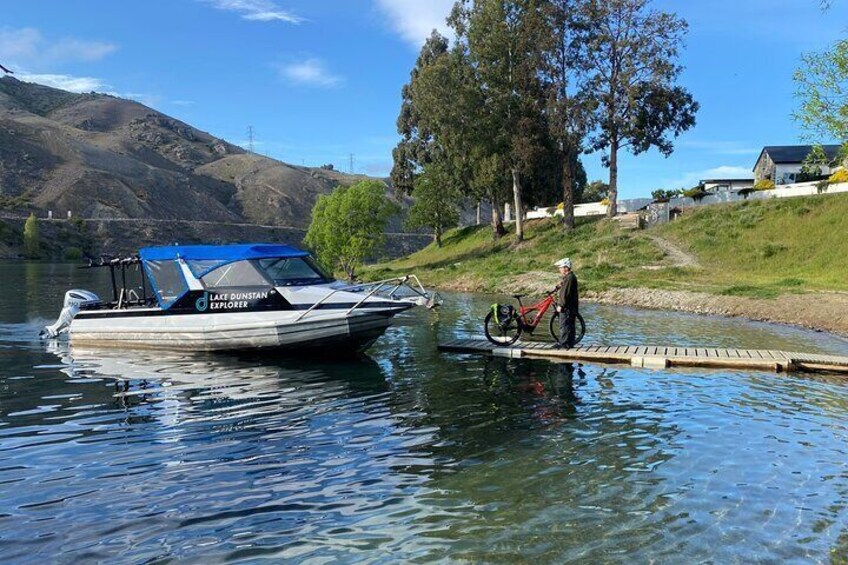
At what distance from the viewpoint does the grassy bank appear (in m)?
37.9

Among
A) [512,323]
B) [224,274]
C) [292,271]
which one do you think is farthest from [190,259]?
[512,323]

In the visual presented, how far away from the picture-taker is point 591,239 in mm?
56844

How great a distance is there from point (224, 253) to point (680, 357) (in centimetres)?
1382

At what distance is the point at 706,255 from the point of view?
45.7 m

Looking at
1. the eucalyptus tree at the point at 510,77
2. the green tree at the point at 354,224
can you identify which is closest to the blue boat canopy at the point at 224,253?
the eucalyptus tree at the point at 510,77

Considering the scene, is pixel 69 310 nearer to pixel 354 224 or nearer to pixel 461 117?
pixel 461 117

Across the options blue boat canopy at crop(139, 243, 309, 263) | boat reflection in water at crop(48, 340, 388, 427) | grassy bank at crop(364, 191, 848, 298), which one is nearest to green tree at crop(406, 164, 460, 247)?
grassy bank at crop(364, 191, 848, 298)

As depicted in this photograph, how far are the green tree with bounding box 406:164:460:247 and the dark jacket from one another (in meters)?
60.1

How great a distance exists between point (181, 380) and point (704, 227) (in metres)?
45.3

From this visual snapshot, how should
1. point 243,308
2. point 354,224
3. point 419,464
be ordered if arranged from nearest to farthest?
point 419,464
point 243,308
point 354,224

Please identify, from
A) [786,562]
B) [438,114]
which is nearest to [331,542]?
[786,562]

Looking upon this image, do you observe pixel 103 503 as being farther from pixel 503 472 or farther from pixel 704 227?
pixel 704 227

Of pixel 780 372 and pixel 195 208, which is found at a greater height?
pixel 195 208

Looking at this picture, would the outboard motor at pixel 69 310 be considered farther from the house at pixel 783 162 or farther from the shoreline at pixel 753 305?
the house at pixel 783 162
